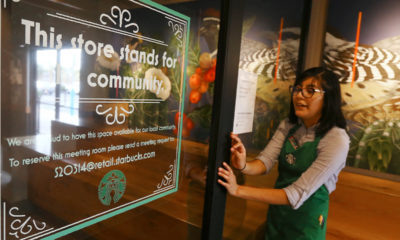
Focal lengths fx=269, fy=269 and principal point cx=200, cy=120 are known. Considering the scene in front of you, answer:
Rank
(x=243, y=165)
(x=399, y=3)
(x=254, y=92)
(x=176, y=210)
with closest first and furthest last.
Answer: (x=176, y=210) → (x=243, y=165) → (x=254, y=92) → (x=399, y=3)

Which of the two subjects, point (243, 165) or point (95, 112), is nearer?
point (95, 112)

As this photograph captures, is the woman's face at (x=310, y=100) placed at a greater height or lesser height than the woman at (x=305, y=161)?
greater

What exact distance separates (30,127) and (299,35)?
2071 millimetres

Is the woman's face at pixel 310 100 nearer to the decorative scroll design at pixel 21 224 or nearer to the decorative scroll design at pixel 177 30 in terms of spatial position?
the decorative scroll design at pixel 177 30

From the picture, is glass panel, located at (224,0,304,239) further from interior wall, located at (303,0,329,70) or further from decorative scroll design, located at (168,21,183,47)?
decorative scroll design, located at (168,21,183,47)

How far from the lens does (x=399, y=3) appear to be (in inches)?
75.7

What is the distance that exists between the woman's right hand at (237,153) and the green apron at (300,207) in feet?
0.88

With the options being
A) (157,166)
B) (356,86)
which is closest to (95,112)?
(157,166)

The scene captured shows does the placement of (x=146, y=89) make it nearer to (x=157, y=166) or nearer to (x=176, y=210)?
(x=157, y=166)

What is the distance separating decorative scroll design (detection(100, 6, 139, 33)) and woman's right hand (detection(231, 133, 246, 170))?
0.68 metres

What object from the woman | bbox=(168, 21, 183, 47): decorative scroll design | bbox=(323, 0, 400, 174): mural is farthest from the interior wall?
bbox=(168, 21, 183, 47): decorative scroll design

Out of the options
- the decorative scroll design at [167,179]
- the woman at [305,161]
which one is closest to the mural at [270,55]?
the woman at [305,161]

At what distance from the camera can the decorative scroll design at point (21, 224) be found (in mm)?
587

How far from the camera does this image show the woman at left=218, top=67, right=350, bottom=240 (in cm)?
117
